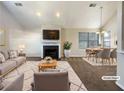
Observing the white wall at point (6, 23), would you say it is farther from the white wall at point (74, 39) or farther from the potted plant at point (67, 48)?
the white wall at point (74, 39)

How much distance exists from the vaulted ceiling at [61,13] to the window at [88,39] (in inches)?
26.6

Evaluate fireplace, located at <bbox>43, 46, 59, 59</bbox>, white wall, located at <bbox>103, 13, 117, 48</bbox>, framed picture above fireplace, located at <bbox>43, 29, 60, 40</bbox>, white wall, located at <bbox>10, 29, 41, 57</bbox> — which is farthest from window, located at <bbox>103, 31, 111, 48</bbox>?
white wall, located at <bbox>10, 29, 41, 57</bbox>

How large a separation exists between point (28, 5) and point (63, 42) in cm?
399

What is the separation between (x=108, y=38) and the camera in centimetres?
1112

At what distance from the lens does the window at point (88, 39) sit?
11883 millimetres

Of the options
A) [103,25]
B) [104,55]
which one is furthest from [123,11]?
[103,25]

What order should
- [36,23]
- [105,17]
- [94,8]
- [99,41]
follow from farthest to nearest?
[99,41], [36,23], [105,17], [94,8]

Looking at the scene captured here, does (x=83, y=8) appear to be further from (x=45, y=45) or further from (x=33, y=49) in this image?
(x=33, y=49)

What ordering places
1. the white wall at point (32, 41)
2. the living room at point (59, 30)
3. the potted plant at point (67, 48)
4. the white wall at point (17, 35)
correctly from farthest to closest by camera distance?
the white wall at point (32, 41) < the potted plant at point (67, 48) < the white wall at point (17, 35) < the living room at point (59, 30)

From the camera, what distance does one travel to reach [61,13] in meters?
9.48

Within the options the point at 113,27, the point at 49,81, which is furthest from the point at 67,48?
the point at 49,81

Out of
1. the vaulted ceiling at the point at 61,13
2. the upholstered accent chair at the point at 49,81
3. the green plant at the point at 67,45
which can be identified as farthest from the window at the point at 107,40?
the upholstered accent chair at the point at 49,81

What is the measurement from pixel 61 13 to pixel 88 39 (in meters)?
3.42

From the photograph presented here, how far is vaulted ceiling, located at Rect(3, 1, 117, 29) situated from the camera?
8.41 metres
